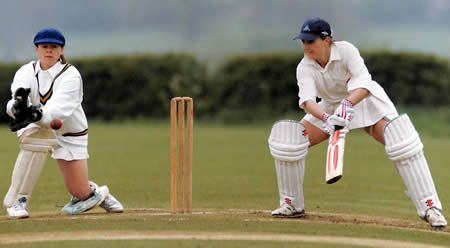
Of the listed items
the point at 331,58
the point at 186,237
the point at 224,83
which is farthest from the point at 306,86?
the point at 224,83

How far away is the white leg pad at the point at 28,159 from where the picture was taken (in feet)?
19.6

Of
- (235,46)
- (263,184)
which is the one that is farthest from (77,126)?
(235,46)

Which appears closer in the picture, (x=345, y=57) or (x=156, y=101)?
(x=345, y=57)

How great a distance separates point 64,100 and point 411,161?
2464 millimetres

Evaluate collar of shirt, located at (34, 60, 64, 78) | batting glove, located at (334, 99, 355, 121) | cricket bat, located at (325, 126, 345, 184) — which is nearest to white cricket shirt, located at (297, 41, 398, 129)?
Result: batting glove, located at (334, 99, 355, 121)

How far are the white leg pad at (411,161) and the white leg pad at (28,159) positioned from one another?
245cm

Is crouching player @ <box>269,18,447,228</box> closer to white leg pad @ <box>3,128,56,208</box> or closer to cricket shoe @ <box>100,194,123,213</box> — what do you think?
cricket shoe @ <box>100,194,123,213</box>

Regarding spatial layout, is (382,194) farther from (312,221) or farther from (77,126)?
(77,126)

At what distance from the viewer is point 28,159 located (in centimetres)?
600

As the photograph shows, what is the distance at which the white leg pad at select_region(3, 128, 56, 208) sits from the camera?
5977 millimetres

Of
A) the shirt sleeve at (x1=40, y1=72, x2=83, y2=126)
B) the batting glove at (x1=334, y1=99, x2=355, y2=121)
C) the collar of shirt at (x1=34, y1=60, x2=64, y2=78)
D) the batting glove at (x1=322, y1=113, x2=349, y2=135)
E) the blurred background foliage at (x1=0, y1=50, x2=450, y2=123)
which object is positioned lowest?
the batting glove at (x1=322, y1=113, x2=349, y2=135)

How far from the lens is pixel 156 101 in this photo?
17125mm

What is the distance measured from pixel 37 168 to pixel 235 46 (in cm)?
1243

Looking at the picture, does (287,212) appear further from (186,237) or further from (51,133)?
(51,133)
